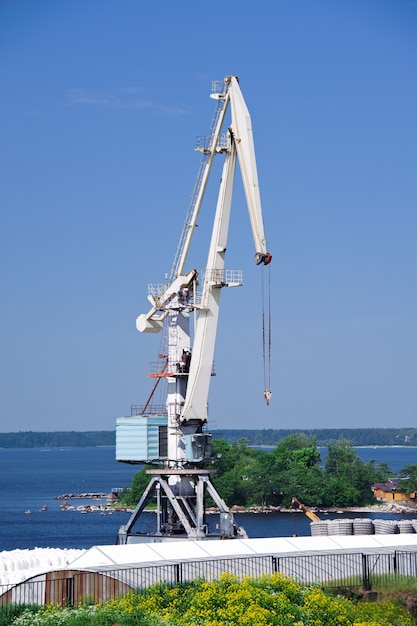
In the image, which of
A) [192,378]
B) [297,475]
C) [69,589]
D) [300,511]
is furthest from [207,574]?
[297,475]

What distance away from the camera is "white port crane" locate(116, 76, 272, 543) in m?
50.3

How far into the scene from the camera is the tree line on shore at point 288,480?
143 meters

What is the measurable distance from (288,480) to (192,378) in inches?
3866

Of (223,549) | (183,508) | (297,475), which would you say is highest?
(297,475)

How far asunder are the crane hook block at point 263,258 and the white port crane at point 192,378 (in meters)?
0.67

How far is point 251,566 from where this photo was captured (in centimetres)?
3139

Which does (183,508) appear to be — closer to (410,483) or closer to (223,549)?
(223,549)

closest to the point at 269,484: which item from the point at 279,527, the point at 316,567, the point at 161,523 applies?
the point at 279,527

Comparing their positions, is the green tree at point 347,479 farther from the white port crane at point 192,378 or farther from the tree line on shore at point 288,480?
the white port crane at point 192,378

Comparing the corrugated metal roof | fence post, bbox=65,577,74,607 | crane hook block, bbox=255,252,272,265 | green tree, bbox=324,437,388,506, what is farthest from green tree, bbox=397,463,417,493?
fence post, bbox=65,577,74,607

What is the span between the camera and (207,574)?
3012 cm

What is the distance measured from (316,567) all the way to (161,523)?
2128 centimetres

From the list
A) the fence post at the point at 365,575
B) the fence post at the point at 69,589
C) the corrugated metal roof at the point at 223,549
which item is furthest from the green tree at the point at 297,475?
the fence post at the point at 69,589

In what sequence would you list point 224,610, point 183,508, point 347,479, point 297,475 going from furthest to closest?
1. point 347,479
2. point 297,475
3. point 183,508
4. point 224,610
